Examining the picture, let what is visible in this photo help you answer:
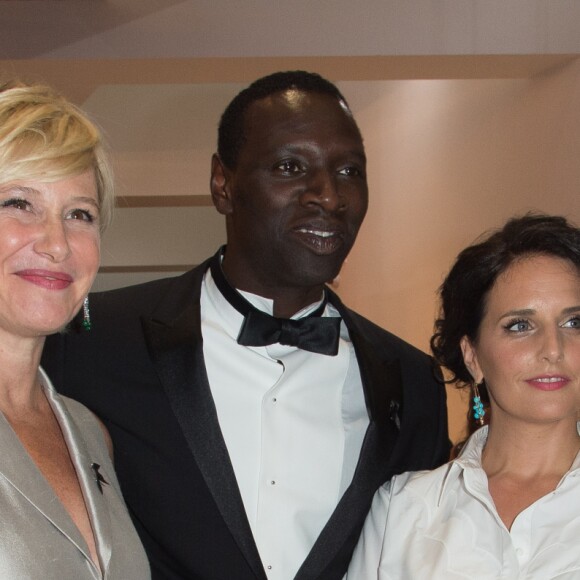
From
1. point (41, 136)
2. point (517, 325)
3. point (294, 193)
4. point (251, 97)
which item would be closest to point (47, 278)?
point (41, 136)

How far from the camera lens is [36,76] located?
5207mm

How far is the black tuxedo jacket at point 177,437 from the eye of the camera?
2314 millimetres

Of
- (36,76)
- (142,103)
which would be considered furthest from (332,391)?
(142,103)

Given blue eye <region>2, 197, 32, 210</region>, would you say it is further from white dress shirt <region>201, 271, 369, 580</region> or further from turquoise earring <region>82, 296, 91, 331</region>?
white dress shirt <region>201, 271, 369, 580</region>

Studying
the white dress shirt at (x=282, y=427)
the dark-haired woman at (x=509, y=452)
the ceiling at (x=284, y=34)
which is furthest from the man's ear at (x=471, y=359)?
the ceiling at (x=284, y=34)

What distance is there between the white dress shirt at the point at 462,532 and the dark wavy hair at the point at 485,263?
10.8 inches

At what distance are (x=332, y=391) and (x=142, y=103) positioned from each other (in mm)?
6465

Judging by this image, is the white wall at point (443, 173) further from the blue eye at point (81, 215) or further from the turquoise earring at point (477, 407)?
the blue eye at point (81, 215)

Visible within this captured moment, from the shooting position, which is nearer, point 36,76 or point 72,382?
point 72,382

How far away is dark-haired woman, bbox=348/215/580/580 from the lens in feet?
7.15

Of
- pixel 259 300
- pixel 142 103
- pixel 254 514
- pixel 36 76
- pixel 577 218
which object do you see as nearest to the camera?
pixel 254 514

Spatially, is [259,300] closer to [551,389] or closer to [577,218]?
[551,389]

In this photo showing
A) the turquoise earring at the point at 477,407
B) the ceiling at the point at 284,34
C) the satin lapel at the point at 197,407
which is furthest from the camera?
the ceiling at the point at 284,34

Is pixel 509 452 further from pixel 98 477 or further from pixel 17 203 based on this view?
pixel 17 203
